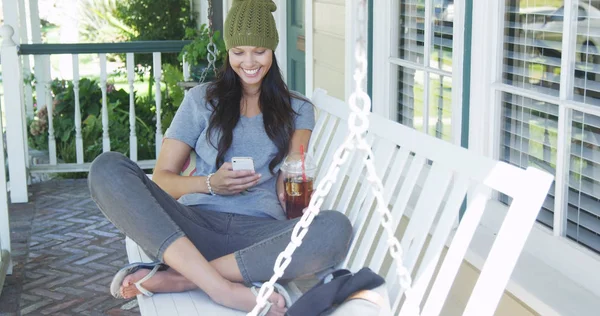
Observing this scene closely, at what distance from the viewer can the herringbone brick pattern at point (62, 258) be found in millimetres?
3895

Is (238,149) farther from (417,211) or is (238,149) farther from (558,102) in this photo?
(558,102)

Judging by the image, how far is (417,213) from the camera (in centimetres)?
222

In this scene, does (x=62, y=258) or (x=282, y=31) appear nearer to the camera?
(x=62, y=258)

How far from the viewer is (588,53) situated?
216cm

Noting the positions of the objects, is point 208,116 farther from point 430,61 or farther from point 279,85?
point 430,61

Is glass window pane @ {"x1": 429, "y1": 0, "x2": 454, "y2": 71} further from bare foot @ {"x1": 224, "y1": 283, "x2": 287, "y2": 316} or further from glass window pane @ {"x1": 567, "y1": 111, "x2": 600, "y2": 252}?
bare foot @ {"x1": 224, "y1": 283, "x2": 287, "y2": 316}

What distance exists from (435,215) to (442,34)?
3.44 ft

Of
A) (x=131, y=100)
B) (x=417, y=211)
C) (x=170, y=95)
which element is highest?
(x=417, y=211)

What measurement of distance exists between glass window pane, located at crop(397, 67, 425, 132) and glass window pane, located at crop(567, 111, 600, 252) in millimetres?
1069

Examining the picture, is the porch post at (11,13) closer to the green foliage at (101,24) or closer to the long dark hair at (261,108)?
the long dark hair at (261,108)

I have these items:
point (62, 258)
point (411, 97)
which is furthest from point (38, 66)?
point (411, 97)

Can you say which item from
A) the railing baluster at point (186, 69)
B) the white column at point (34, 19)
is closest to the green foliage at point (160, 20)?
the white column at point (34, 19)

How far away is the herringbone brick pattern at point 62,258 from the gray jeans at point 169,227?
1263 mm

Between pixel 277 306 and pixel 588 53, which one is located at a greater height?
pixel 588 53
